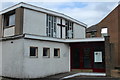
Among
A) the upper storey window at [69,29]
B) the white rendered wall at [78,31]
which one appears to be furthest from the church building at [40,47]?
the white rendered wall at [78,31]

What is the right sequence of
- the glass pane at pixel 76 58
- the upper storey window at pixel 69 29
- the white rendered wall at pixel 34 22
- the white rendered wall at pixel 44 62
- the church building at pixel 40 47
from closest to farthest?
the white rendered wall at pixel 44 62, the church building at pixel 40 47, the white rendered wall at pixel 34 22, the glass pane at pixel 76 58, the upper storey window at pixel 69 29

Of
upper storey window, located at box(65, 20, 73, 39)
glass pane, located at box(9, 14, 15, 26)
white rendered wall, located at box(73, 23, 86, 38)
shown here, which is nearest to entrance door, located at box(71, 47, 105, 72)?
upper storey window, located at box(65, 20, 73, 39)

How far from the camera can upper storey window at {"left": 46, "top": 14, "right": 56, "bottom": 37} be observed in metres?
15.4

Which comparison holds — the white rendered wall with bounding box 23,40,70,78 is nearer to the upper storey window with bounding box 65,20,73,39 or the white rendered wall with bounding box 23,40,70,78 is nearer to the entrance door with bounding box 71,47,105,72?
the entrance door with bounding box 71,47,105,72

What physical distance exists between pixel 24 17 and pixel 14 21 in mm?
1419

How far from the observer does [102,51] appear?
14344mm

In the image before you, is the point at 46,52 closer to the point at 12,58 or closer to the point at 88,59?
the point at 12,58

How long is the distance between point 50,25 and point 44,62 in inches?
167

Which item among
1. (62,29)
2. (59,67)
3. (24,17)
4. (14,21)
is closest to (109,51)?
(59,67)

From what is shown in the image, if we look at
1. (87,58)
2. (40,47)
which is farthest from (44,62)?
(87,58)

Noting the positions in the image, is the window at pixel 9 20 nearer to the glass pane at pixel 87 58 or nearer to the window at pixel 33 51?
the window at pixel 33 51

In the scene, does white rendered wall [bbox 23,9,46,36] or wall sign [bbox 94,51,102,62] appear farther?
wall sign [bbox 94,51,102,62]

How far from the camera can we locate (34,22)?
13.9 meters

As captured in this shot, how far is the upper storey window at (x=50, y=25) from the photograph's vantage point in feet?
50.4
